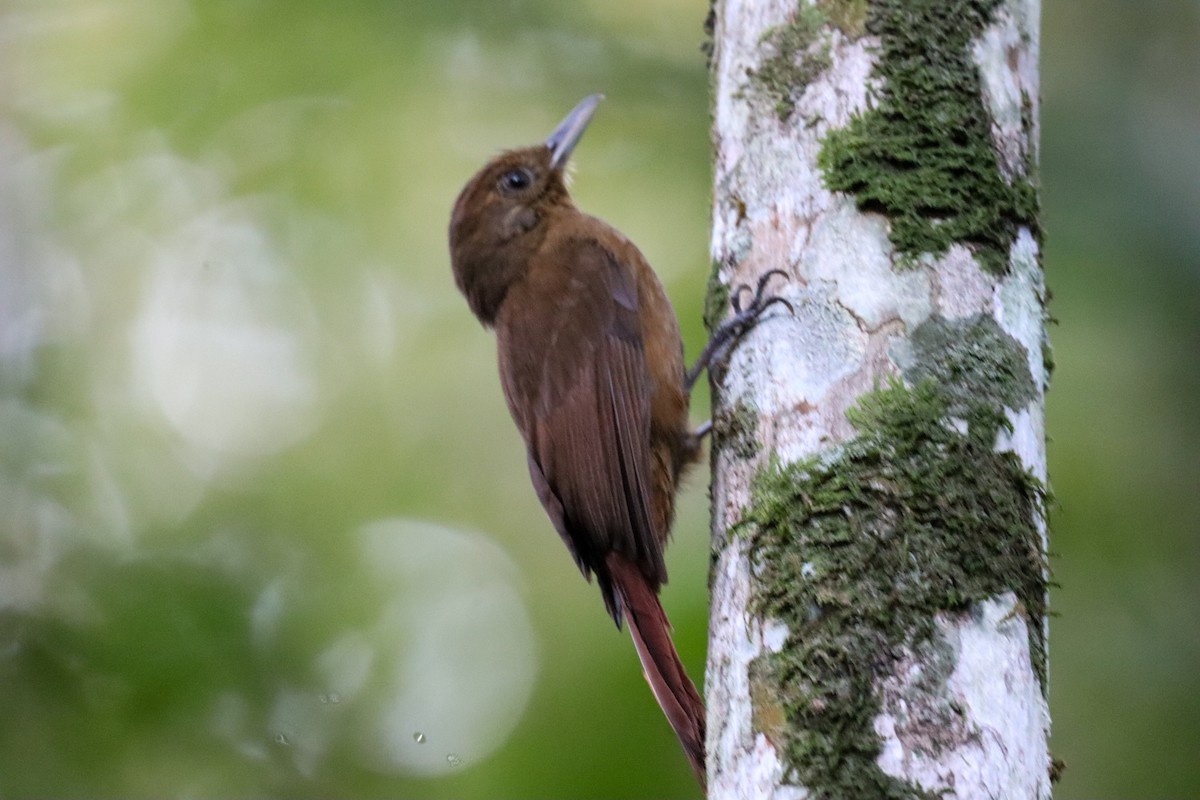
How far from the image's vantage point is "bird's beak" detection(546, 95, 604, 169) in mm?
3729

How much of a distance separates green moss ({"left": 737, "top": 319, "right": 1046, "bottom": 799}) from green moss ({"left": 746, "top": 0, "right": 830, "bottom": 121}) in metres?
0.59

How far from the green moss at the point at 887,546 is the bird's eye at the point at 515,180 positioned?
1880mm

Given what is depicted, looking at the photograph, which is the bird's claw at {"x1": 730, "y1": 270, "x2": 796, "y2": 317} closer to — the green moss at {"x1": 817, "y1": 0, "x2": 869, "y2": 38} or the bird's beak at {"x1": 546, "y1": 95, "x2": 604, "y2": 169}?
the green moss at {"x1": 817, "y1": 0, "x2": 869, "y2": 38}

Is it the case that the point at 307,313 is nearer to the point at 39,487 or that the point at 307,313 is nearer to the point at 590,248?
the point at 39,487

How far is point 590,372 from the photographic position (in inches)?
125

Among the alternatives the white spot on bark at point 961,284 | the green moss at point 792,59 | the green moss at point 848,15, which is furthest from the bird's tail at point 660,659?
the green moss at point 848,15

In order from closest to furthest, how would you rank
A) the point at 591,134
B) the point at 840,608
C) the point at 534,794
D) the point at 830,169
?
1. the point at 840,608
2. the point at 830,169
3. the point at 534,794
4. the point at 591,134

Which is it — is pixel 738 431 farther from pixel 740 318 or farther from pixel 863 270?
pixel 863 270

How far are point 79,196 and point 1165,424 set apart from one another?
4.58 meters

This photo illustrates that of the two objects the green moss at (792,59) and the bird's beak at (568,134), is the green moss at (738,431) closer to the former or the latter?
the green moss at (792,59)

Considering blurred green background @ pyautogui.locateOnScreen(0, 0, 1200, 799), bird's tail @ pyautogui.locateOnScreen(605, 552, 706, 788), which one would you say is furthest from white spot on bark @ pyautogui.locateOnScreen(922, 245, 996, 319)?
blurred green background @ pyautogui.locateOnScreen(0, 0, 1200, 799)

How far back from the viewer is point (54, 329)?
5.19 meters

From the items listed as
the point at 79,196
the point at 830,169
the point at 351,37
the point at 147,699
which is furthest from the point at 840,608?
the point at 79,196

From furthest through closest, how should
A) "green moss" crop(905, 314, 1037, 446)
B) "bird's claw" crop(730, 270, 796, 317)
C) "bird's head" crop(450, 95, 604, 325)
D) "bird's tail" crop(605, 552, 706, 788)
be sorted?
1. "bird's head" crop(450, 95, 604, 325)
2. "bird's tail" crop(605, 552, 706, 788)
3. "bird's claw" crop(730, 270, 796, 317)
4. "green moss" crop(905, 314, 1037, 446)
